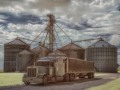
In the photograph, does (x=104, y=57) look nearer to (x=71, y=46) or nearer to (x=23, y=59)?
(x=71, y=46)

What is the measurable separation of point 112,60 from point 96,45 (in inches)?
299

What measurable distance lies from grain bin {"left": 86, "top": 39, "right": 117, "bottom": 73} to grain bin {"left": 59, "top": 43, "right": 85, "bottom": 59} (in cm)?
304

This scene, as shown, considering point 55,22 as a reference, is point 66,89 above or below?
below

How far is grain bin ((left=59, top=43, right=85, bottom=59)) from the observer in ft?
338

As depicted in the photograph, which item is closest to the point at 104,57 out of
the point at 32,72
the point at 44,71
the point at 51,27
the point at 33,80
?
the point at 51,27

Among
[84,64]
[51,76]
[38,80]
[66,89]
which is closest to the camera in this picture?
[66,89]

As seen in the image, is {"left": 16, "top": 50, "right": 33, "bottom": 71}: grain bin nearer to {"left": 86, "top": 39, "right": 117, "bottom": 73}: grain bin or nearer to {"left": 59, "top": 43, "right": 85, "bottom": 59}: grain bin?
{"left": 59, "top": 43, "right": 85, "bottom": 59}: grain bin

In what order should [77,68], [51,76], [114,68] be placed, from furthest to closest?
[114,68] < [77,68] < [51,76]

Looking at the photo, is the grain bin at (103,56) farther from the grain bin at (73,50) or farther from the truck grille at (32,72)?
the truck grille at (32,72)

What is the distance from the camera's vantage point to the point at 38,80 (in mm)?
32656

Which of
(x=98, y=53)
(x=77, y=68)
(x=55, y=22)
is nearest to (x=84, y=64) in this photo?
(x=77, y=68)

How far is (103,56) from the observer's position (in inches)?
4102

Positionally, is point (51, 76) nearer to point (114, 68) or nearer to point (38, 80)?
point (38, 80)

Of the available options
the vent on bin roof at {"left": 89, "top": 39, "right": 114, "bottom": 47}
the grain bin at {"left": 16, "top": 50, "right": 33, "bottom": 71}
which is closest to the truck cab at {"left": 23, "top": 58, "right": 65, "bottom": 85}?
the grain bin at {"left": 16, "top": 50, "right": 33, "bottom": 71}
